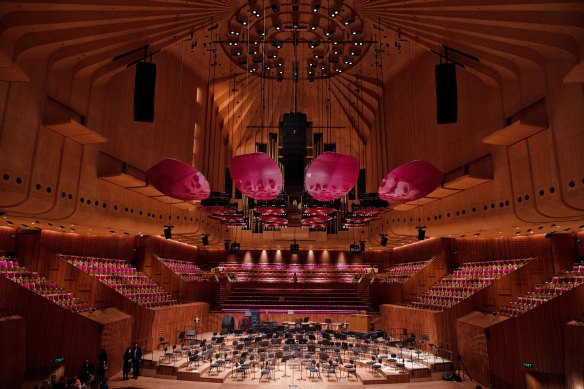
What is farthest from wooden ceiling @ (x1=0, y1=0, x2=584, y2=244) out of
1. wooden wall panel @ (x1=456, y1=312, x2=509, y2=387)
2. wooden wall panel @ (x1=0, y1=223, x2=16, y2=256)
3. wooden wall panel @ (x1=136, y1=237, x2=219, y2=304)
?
wooden wall panel @ (x1=136, y1=237, x2=219, y2=304)

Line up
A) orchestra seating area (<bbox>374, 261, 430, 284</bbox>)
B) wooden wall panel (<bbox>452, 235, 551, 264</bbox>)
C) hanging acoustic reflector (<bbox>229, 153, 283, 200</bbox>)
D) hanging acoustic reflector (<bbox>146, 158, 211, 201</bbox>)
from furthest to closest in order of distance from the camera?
orchestra seating area (<bbox>374, 261, 430, 284</bbox>), wooden wall panel (<bbox>452, 235, 551, 264</bbox>), hanging acoustic reflector (<bbox>146, 158, 211, 201</bbox>), hanging acoustic reflector (<bbox>229, 153, 283, 200</bbox>)

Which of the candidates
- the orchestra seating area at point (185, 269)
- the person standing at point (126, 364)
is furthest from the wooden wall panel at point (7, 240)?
the person standing at point (126, 364)

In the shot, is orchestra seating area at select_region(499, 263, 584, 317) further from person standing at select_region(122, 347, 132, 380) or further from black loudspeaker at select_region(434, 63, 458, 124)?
person standing at select_region(122, 347, 132, 380)

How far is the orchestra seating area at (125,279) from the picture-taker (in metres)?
13.0

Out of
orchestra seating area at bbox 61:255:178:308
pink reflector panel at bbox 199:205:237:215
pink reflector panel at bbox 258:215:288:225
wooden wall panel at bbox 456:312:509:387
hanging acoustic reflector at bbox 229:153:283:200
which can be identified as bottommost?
wooden wall panel at bbox 456:312:509:387

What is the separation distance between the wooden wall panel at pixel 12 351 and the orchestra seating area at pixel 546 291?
12.1 m

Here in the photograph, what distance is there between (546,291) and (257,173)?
35.1 feet

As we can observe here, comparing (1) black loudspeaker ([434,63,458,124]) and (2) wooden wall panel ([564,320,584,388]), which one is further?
(2) wooden wall panel ([564,320,584,388])

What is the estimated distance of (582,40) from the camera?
270 inches

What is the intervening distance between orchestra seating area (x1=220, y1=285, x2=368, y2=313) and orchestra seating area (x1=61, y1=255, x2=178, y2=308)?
3739 mm

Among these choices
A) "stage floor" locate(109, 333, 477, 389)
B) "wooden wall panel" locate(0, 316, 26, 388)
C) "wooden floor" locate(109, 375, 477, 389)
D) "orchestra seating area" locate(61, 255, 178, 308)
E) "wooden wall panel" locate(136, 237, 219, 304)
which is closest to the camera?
→ "wooden wall panel" locate(0, 316, 26, 388)

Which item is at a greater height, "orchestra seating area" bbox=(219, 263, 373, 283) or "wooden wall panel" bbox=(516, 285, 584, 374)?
"orchestra seating area" bbox=(219, 263, 373, 283)

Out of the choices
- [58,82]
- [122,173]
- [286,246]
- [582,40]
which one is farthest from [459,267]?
[58,82]

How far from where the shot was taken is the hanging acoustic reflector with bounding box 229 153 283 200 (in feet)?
14.9
